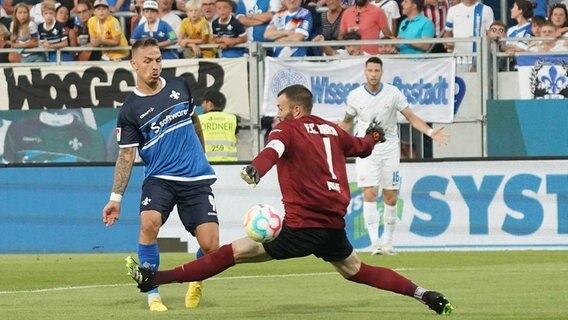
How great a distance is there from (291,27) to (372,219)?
193 inches

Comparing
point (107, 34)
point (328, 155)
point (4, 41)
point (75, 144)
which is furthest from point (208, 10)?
point (328, 155)

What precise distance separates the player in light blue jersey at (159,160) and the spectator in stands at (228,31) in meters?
11.0

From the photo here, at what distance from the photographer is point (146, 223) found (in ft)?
39.6

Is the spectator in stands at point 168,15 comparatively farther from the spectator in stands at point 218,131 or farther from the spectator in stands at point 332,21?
the spectator in stands at point 332,21

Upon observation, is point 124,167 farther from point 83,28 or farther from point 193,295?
point 83,28

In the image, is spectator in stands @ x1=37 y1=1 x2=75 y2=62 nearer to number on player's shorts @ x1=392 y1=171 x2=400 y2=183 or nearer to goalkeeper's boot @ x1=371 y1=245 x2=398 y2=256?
number on player's shorts @ x1=392 y1=171 x2=400 y2=183

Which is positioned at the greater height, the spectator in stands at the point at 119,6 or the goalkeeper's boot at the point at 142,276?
the spectator in stands at the point at 119,6

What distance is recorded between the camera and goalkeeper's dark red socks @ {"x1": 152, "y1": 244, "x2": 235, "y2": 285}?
11.2 meters

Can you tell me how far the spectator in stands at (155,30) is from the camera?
23.7 m

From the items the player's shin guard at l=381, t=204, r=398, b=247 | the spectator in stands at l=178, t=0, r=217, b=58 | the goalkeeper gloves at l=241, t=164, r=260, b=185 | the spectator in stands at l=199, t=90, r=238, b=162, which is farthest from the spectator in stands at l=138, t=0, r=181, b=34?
the goalkeeper gloves at l=241, t=164, r=260, b=185

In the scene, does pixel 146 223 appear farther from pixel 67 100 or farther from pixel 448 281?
pixel 67 100

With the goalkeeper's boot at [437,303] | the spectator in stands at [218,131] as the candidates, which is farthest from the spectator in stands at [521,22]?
the goalkeeper's boot at [437,303]

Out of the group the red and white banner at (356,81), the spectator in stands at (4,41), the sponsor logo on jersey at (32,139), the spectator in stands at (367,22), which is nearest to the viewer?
the red and white banner at (356,81)

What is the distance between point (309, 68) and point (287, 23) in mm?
1592
